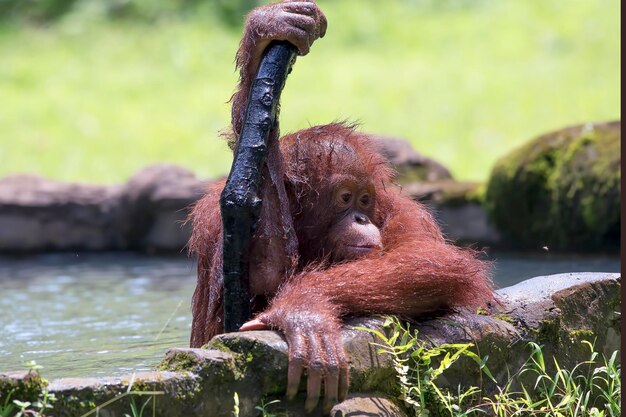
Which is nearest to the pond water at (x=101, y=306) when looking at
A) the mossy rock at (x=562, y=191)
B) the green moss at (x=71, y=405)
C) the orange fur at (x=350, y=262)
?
the mossy rock at (x=562, y=191)

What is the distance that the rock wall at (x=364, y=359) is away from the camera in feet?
8.42

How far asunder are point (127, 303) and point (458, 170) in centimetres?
579

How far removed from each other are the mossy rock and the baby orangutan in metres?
3.60

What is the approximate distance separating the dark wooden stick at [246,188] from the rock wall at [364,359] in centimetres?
38

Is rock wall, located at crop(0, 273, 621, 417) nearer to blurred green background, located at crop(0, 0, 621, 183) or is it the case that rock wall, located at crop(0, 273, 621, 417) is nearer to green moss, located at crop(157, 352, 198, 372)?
green moss, located at crop(157, 352, 198, 372)

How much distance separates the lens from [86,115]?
13.9 metres

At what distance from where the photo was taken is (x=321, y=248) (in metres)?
3.58

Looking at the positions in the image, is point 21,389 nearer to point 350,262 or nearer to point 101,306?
point 350,262

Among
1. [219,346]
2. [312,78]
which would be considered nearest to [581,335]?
[219,346]

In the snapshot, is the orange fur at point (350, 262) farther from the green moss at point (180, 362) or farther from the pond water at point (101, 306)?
the pond water at point (101, 306)

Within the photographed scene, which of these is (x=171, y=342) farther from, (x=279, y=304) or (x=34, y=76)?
(x=34, y=76)

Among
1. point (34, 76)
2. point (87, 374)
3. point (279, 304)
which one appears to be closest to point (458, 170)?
point (34, 76)

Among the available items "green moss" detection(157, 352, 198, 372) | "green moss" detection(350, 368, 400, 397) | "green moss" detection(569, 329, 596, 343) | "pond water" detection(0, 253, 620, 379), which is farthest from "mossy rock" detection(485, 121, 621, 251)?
"green moss" detection(157, 352, 198, 372)

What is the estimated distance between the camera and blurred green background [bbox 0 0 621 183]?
12.6 metres
